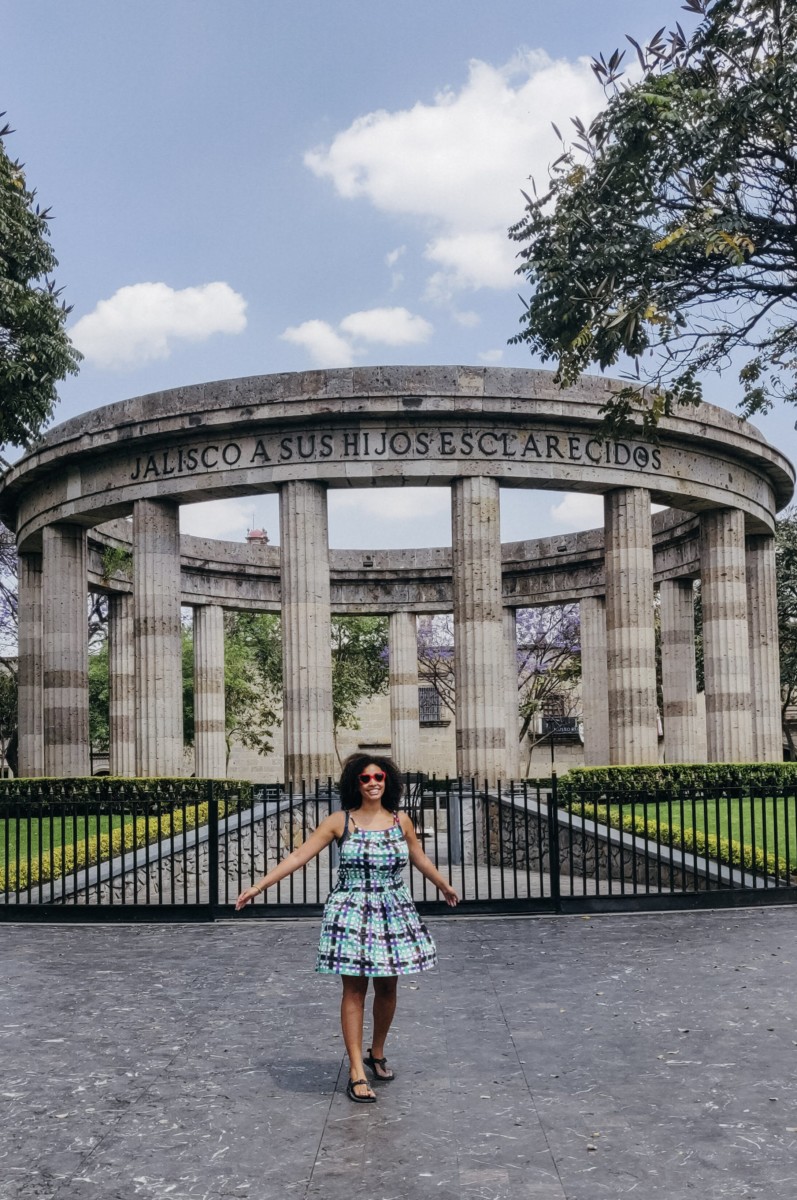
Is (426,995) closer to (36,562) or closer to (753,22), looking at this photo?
(753,22)

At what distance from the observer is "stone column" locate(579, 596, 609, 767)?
33906 mm

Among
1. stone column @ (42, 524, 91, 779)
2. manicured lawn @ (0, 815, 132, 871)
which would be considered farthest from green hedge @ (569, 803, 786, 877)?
stone column @ (42, 524, 91, 779)

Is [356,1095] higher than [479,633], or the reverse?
[479,633]

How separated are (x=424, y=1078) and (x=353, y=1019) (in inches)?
25.1

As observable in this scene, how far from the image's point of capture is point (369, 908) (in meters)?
6.65

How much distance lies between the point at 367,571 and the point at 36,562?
33.0 feet

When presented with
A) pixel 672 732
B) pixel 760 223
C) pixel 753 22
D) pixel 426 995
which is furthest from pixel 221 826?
pixel 672 732

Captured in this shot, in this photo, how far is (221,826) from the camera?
62.3ft

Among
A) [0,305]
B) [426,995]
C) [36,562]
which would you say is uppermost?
[0,305]

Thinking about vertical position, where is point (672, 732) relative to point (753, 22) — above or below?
below

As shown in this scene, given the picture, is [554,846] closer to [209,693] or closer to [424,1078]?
[424,1078]

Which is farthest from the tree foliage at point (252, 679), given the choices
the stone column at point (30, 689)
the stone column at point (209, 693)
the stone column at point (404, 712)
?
the stone column at point (30, 689)

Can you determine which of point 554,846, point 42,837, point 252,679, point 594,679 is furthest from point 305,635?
point 252,679

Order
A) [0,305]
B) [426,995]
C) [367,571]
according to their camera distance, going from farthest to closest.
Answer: [367,571]
[0,305]
[426,995]
